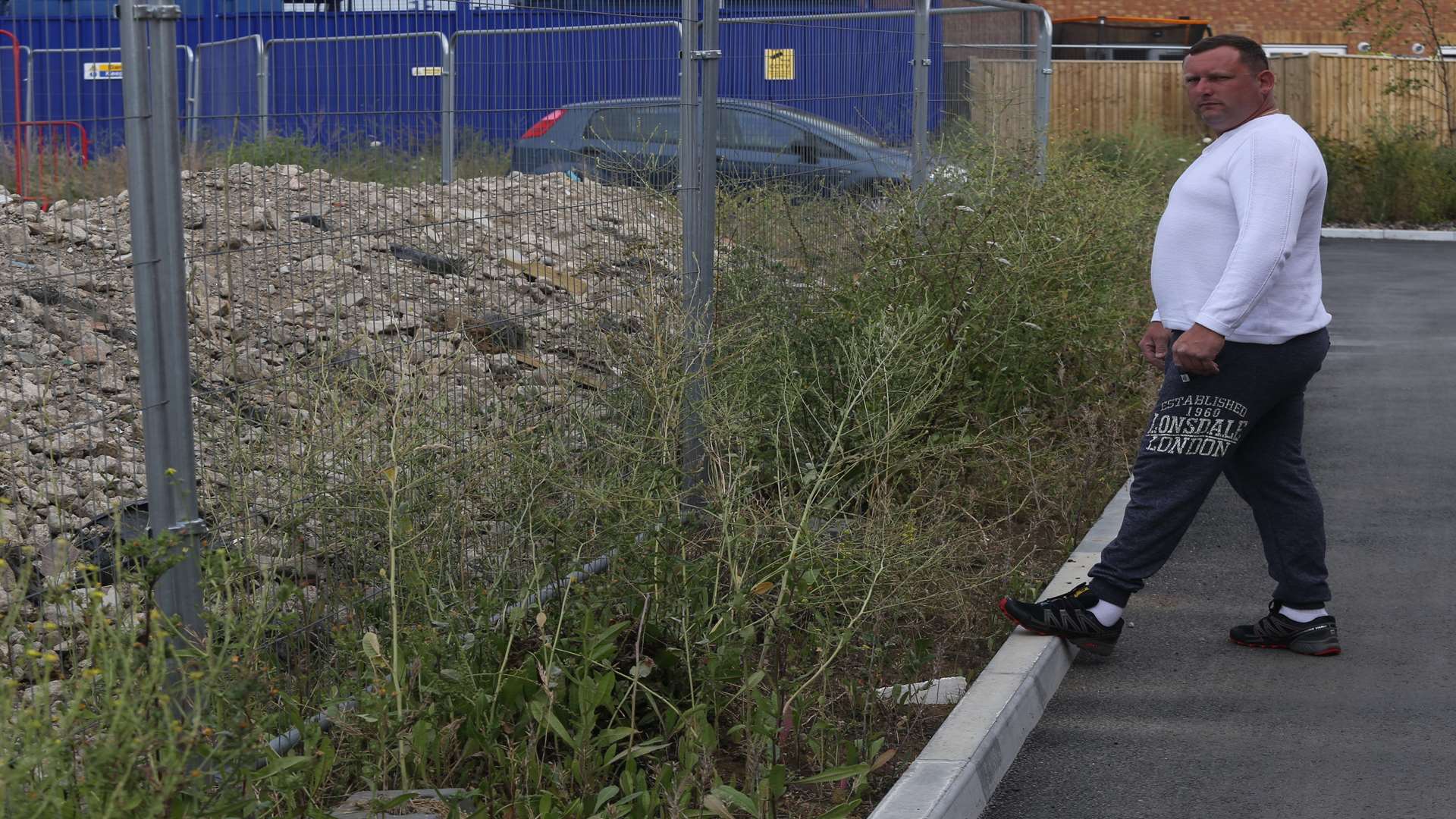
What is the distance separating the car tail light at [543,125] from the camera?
205 inches

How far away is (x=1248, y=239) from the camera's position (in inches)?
181

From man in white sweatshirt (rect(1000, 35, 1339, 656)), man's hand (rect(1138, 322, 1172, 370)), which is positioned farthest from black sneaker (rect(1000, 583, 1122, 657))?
man's hand (rect(1138, 322, 1172, 370))

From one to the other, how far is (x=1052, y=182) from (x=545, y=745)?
600 cm

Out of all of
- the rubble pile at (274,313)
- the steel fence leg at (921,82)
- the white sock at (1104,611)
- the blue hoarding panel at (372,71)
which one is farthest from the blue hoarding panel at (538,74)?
the steel fence leg at (921,82)

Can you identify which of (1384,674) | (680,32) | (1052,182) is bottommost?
(1384,674)

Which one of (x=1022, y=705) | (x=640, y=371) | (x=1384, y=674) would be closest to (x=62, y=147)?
(x=640, y=371)

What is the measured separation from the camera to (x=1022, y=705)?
15.0ft

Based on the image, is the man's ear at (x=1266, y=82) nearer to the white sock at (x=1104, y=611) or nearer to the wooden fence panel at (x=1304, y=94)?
the white sock at (x=1104, y=611)

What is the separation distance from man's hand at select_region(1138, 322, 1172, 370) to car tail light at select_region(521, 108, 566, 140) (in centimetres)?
218

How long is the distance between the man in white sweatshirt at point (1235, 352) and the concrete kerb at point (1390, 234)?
17.7 m

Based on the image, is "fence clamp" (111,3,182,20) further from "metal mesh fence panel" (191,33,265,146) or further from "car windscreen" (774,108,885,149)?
"car windscreen" (774,108,885,149)

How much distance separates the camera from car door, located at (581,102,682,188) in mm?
5637

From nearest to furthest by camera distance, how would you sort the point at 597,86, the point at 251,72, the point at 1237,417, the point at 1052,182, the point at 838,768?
the point at 838,768 → the point at 251,72 → the point at 1237,417 → the point at 597,86 → the point at 1052,182

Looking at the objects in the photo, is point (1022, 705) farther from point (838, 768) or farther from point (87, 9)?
point (87, 9)
